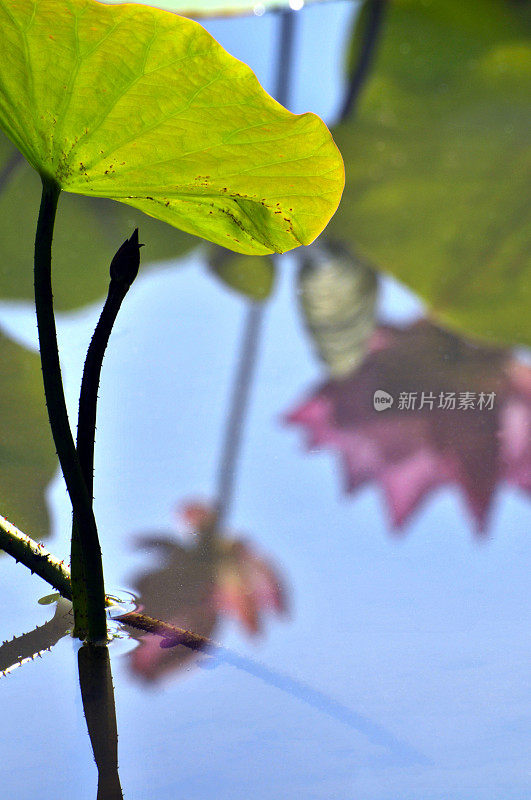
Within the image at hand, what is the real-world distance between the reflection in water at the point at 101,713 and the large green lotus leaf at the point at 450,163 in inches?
15.7

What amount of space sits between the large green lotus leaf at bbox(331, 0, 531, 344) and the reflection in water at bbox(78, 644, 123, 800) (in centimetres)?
40

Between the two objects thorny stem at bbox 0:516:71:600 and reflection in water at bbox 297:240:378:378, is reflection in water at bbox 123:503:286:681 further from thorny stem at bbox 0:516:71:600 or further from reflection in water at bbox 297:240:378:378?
reflection in water at bbox 297:240:378:378

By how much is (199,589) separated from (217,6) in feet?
2.80

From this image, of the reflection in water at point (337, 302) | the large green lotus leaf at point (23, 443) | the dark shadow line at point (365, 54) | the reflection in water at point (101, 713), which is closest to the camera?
the reflection in water at point (101, 713)

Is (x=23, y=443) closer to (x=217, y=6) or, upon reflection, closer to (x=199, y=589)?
(x=199, y=589)

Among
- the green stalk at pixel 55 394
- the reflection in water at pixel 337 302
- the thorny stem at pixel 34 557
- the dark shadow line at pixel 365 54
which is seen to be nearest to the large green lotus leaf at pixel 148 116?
the green stalk at pixel 55 394

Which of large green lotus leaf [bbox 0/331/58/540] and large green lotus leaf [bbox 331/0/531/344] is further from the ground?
large green lotus leaf [bbox 331/0/531/344]

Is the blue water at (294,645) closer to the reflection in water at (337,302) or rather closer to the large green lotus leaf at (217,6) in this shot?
the reflection in water at (337,302)

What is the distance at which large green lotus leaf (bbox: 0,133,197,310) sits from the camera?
62cm

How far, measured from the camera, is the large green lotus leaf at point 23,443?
37 cm

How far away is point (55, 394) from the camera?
25 cm

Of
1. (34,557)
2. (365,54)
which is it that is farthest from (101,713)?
(365,54)

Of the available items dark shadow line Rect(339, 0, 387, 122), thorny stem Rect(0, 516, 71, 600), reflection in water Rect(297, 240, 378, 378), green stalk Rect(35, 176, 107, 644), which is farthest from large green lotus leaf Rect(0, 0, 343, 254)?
dark shadow line Rect(339, 0, 387, 122)

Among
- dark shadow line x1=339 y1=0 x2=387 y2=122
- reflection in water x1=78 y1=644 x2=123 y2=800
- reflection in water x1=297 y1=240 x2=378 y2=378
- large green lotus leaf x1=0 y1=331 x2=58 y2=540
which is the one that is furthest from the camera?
dark shadow line x1=339 y1=0 x2=387 y2=122
